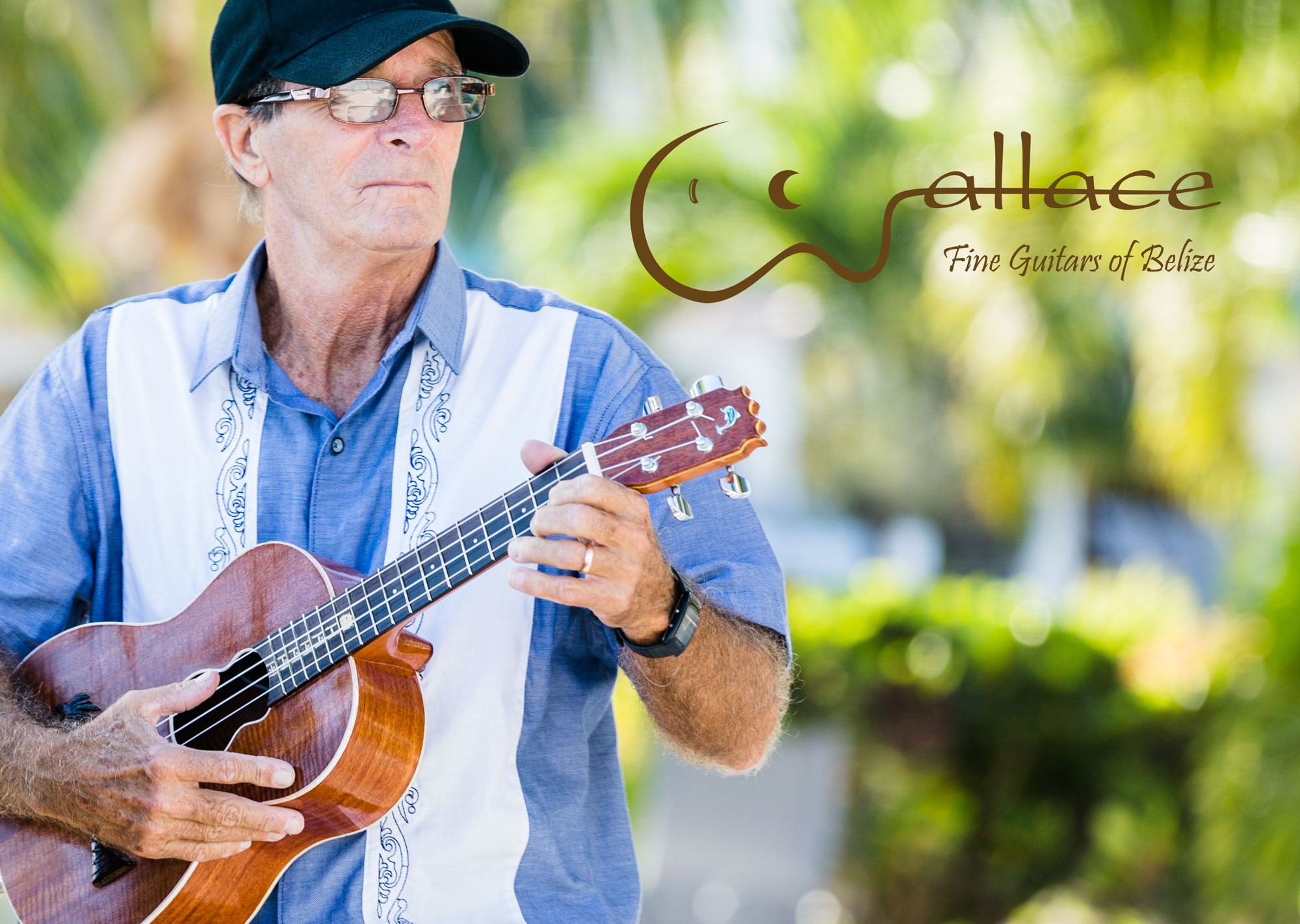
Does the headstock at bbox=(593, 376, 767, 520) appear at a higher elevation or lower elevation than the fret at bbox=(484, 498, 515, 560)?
higher

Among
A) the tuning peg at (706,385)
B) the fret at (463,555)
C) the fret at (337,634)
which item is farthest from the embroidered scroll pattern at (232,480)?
the tuning peg at (706,385)

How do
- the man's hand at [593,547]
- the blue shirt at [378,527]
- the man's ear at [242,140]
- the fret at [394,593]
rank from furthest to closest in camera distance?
the man's ear at [242,140]
the blue shirt at [378,527]
the fret at [394,593]
the man's hand at [593,547]

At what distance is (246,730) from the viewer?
6.40ft

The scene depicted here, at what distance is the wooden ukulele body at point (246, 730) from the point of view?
6.06 feet

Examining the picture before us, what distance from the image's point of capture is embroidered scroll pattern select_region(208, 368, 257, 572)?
2092mm

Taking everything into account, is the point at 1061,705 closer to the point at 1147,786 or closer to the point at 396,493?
the point at 1147,786

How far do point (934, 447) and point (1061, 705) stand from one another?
1298 centimetres

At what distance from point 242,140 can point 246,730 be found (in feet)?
3.39

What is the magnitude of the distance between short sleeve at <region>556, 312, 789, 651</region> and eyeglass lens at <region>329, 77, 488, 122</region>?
1.32 ft

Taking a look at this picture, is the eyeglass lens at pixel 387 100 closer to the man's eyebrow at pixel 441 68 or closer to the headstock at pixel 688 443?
the man's eyebrow at pixel 441 68

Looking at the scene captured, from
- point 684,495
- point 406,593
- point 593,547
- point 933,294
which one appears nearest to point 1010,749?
point 933,294

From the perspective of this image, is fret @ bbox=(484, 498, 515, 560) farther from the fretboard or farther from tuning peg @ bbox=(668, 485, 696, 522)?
tuning peg @ bbox=(668, 485, 696, 522)

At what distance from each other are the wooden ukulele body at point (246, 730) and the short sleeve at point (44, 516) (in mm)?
67

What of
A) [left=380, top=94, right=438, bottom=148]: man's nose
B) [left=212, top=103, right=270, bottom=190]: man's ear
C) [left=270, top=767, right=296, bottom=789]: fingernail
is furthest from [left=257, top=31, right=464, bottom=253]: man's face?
[left=270, top=767, right=296, bottom=789]: fingernail
